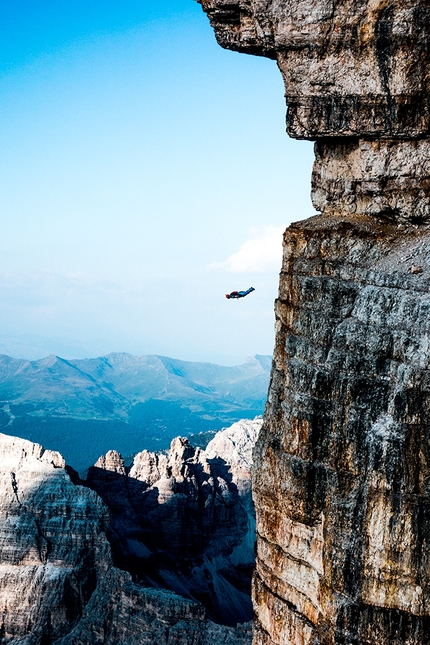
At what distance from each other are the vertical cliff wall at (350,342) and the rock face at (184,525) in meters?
62.8

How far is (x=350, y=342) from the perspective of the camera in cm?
1825

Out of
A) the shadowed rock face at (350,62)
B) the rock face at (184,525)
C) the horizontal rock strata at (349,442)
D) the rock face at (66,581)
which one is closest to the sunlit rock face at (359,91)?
the shadowed rock face at (350,62)

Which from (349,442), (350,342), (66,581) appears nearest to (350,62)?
(350,342)

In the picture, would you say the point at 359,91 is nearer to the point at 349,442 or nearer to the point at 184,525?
the point at 349,442

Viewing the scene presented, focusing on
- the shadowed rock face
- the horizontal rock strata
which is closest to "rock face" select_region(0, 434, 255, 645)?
the horizontal rock strata

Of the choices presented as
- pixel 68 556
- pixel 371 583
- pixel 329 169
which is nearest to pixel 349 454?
pixel 371 583

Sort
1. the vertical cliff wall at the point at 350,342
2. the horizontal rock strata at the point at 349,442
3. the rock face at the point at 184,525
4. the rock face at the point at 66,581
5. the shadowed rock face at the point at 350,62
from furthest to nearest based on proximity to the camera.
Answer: the rock face at the point at 184,525, the rock face at the point at 66,581, the shadowed rock face at the point at 350,62, the vertical cliff wall at the point at 350,342, the horizontal rock strata at the point at 349,442

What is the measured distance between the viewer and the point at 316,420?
61.7ft

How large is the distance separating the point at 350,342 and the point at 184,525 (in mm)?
76925

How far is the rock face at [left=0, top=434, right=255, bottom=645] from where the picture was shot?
6425cm

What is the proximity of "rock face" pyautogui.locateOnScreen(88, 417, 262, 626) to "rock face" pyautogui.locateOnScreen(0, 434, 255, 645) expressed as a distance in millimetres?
5213

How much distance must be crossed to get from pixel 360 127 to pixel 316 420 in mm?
6642

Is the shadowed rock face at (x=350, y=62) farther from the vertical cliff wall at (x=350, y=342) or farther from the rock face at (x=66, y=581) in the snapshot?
the rock face at (x=66, y=581)

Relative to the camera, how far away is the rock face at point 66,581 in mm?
64250
